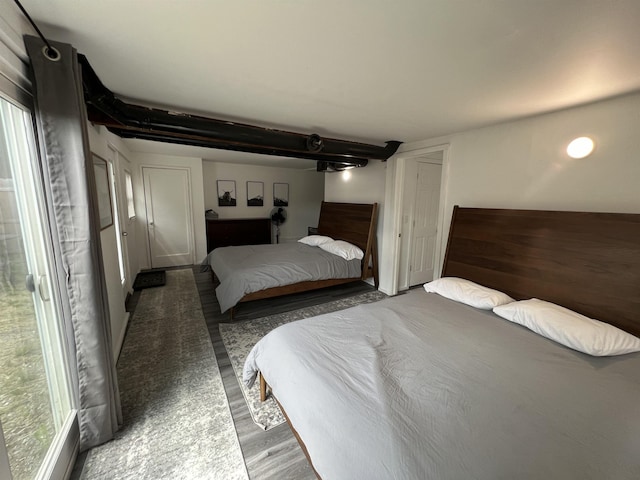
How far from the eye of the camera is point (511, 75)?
1525 mm

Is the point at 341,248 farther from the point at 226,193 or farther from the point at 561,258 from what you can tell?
the point at 226,193

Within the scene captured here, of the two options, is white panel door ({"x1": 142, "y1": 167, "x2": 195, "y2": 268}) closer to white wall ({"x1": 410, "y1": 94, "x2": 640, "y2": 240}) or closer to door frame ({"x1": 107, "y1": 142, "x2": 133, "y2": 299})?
door frame ({"x1": 107, "y1": 142, "x2": 133, "y2": 299})

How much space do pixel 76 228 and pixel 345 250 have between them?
10.4 ft

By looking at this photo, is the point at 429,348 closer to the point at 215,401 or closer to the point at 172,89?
the point at 215,401

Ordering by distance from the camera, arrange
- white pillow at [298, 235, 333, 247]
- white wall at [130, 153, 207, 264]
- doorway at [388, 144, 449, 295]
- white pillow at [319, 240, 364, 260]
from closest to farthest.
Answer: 1. doorway at [388, 144, 449, 295]
2. white pillow at [319, 240, 364, 260]
3. white pillow at [298, 235, 333, 247]
4. white wall at [130, 153, 207, 264]

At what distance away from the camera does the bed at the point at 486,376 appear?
0.92 metres

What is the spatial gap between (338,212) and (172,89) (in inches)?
130

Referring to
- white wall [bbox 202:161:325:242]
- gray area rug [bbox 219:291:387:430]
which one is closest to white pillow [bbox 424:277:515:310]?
gray area rug [bbox 219:291:387:430]

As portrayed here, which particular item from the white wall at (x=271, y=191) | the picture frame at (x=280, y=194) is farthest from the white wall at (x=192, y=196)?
the picture frame at (x=280, y=194)

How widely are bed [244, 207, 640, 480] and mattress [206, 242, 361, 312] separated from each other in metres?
1.36

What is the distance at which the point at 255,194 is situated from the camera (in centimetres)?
645

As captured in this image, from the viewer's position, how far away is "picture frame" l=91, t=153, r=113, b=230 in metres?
2.28

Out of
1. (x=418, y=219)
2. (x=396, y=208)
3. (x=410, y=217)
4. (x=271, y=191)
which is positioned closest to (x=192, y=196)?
(x=271, y=191)

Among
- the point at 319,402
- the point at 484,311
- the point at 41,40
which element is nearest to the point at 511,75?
the point at 484,311
